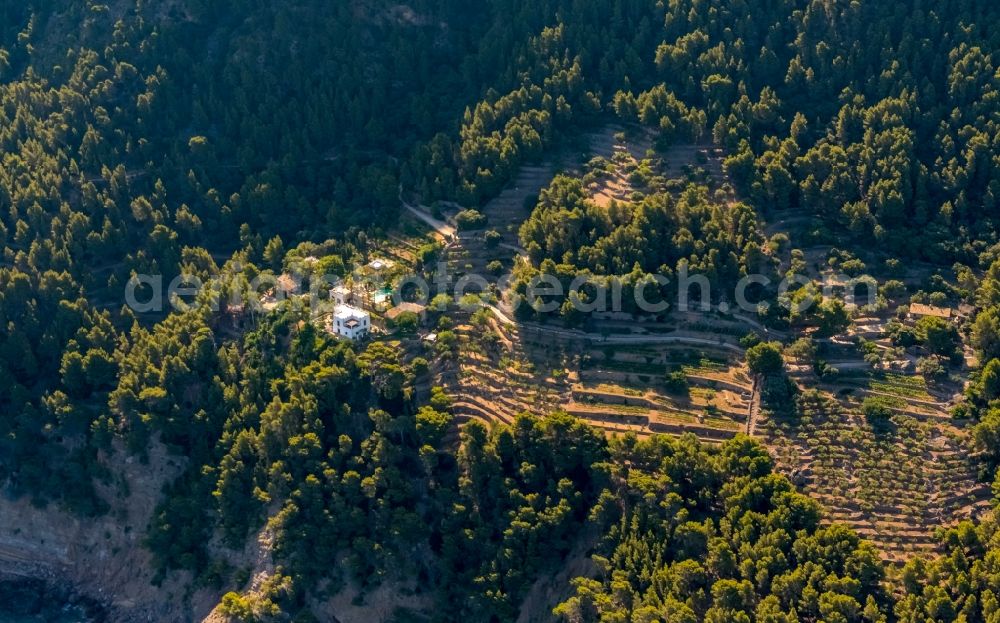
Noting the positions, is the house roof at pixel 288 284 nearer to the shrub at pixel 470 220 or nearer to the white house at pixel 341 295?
the white house at pixel 341 295

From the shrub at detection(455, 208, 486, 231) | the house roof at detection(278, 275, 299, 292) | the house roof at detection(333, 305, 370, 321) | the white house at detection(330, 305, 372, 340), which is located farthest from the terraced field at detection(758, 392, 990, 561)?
the house roof at detection(278, 275, 299, 292)

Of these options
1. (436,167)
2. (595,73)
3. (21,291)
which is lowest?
(21,291)

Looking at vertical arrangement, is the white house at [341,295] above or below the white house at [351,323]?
above

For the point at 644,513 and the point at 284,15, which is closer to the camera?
the point at 644,513

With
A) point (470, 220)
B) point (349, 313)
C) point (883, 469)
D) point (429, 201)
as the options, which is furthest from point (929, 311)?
point (349, 313)

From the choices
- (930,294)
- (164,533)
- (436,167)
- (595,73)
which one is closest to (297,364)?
(164,533)

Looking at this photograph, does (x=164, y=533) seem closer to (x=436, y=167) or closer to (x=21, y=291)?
(x=21, y=291)

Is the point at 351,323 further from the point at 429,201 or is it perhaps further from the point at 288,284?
the point at 429,201

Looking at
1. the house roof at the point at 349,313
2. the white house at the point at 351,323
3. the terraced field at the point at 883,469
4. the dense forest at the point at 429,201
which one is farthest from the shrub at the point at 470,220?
the terraced field at the point at 883,469
